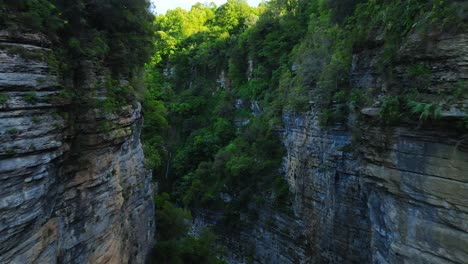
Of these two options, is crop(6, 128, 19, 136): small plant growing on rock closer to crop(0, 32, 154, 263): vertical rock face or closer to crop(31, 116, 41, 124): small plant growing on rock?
crop(0, 32, 154, 263): vertical rock face

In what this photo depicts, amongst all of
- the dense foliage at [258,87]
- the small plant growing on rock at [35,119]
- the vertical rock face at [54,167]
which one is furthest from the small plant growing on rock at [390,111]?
the small plant growing on rock at [35,119]

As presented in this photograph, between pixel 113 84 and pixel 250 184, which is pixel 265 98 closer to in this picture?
pixel 250 184

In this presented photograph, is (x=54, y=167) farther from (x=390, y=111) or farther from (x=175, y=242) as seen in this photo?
(x=175, y=242)

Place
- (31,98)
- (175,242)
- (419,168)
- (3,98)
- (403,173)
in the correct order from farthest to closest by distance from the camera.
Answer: (175,242) → (403,173) → (419,168) → (31,98) → (3,98)

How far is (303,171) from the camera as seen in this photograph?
18172 millimetres

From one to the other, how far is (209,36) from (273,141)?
2469 centimetres

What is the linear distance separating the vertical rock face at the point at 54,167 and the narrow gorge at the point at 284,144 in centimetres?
3

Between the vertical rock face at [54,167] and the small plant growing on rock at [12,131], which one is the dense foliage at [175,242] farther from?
the small plant growing on rock at [12,131]

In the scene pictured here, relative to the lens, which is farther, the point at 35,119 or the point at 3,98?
the point at 35,119

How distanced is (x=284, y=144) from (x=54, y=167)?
16.1 meters

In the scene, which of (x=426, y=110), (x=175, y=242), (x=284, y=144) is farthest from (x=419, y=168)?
(x=284, y=144)

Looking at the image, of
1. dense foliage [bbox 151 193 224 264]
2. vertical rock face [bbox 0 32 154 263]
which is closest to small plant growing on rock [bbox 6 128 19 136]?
vertical rock face [bbox 0 32 154 263]

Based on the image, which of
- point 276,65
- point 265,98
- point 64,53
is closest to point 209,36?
point 276,65

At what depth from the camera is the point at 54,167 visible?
24.6 feet
